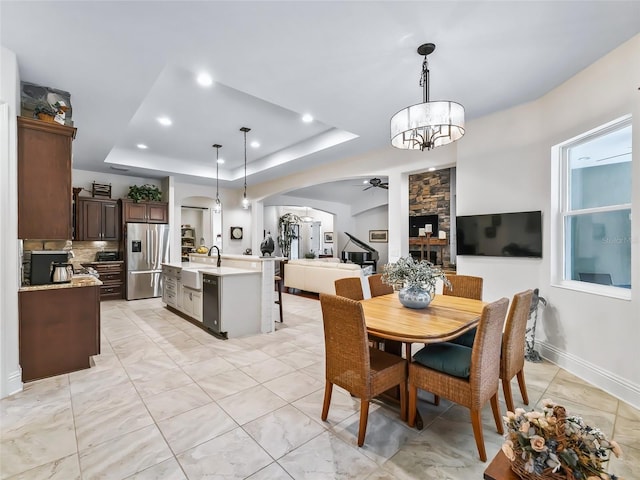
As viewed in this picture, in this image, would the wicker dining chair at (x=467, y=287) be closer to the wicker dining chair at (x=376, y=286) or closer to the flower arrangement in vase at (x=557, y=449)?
the wicker dining chair at (x=376, y=286)

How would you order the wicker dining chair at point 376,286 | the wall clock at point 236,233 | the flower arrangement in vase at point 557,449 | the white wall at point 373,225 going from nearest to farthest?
1. the flower arrangement in vase at point 557,449
2. the wicker dining chair at point 376,286
3. the wall clock at point 236,233
4. the white wall at point 373,225

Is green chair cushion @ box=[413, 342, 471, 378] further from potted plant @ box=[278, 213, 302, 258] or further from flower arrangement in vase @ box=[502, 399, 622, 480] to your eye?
potted plant @ box=[278, 213, 302, 258]

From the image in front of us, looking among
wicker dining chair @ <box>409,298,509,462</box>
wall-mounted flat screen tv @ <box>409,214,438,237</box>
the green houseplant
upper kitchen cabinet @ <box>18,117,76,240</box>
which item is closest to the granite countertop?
upper kitchen cabinet @ <box>18,117,76,240</box>

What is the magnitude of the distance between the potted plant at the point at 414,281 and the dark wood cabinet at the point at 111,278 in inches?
246

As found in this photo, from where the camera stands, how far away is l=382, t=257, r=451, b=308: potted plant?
8.25 ft

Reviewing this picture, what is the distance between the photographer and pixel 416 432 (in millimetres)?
2062

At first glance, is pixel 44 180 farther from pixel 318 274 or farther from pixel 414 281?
pixel 318 274

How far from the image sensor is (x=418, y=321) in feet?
7.01

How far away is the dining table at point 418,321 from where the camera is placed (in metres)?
1.86

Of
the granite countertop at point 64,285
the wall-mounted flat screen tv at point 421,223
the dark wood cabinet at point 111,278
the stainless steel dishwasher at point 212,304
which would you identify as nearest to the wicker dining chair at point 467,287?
the stainless steel dishwasher at point 212,304

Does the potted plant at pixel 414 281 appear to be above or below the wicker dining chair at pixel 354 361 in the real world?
above

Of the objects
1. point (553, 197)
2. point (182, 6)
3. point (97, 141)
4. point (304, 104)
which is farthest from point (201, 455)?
point (97, 141)

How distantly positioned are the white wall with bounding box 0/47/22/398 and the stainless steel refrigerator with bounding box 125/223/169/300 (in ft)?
13.2

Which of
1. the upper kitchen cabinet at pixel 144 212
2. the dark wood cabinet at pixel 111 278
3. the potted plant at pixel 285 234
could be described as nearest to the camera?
the dark wood cabinet at pixel 111 278
